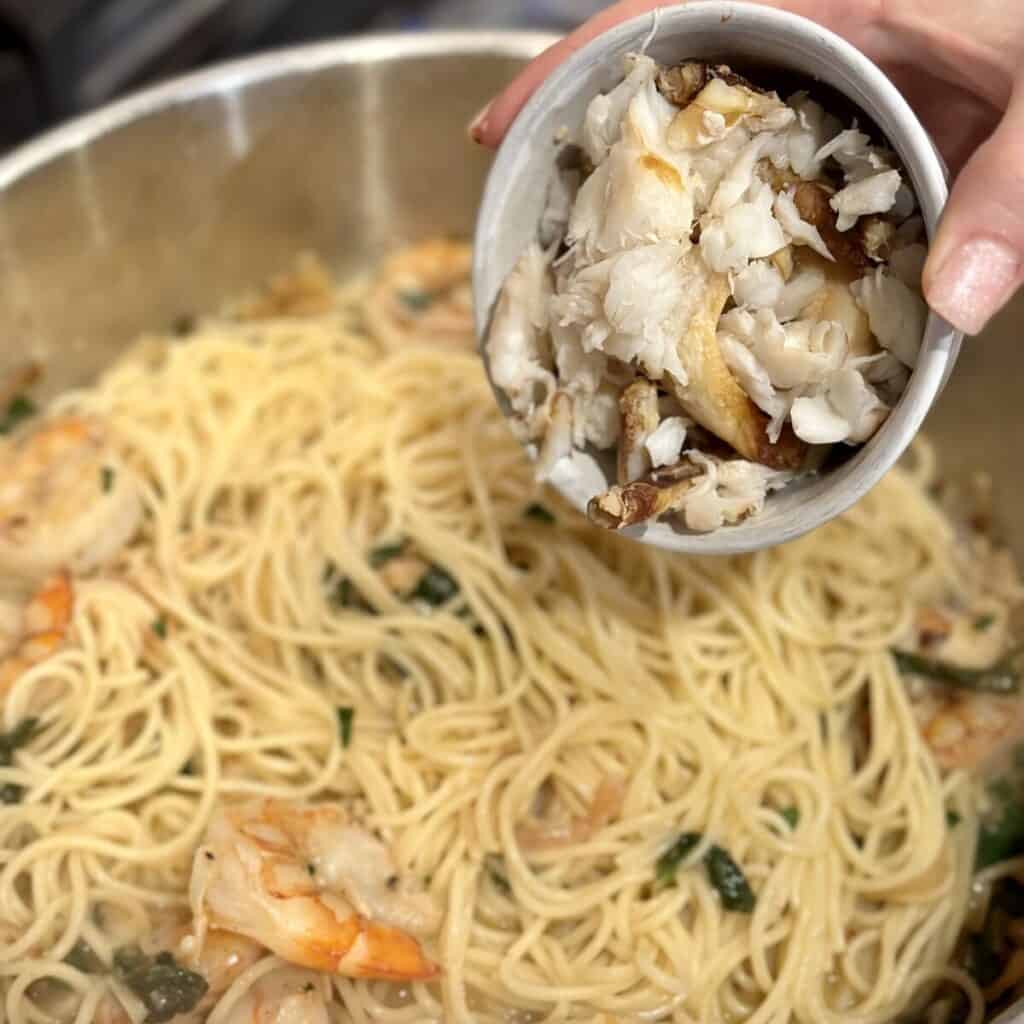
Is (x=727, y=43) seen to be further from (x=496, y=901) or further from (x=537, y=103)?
(x=496, y=901)

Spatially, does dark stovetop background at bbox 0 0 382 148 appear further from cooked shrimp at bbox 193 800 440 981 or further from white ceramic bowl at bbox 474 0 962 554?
cooked shrimp at bbox 193 800 440 981

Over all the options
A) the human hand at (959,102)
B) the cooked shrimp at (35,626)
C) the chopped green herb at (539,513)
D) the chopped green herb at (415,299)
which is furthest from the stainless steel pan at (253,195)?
the chopped green herb at (539,513)

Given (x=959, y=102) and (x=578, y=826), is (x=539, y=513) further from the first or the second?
(x=959, y=102)

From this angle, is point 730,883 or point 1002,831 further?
point 1002,831

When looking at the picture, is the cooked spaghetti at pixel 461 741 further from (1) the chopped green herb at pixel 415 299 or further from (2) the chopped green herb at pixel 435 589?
(1) the chopped green herb at pixel 415 299

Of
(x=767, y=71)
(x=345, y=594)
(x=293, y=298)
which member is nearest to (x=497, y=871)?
(x=345, y=594)

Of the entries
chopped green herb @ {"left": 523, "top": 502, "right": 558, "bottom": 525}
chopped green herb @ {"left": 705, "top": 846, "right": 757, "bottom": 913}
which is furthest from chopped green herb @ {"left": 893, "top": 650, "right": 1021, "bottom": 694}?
chopped green herb @ {"left": 523, "top": 502, "right": 558, "bottom": 525}
